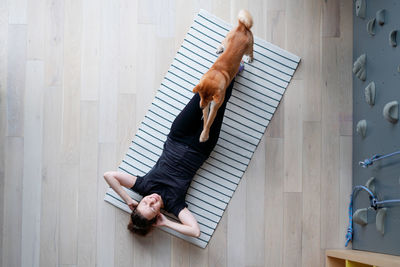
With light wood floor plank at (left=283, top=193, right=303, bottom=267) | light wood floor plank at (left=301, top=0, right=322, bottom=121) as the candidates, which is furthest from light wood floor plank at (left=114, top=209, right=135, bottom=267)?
light wood floor plank at (left=301, top=0, right=322, bottom=121)

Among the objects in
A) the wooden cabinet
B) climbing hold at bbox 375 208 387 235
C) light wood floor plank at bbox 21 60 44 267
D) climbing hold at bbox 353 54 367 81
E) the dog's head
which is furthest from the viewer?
light wood floor plank at bbox 21 60 44 267

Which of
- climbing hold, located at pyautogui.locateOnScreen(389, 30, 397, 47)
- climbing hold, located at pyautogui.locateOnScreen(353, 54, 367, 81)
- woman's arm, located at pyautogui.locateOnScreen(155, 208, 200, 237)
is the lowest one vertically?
woman's arm, located at pyautogui.locateOnScreen(155, 208, 200, 237)

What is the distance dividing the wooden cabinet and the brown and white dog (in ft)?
3.21

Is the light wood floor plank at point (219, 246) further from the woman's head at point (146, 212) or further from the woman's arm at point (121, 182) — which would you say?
the woman's arm at point (121, 182)

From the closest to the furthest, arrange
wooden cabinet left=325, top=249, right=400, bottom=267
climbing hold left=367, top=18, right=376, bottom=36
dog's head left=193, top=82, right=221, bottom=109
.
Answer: wooden cabinet left=325, top=249, right=400, bottom=267 → dog's head left=193, top=82, right=221, bottom=109 → climbing hold left=367, top=18, right=376, bottom=36

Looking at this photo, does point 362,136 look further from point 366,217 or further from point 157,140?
point 157,140

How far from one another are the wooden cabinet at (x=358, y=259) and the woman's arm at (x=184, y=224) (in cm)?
77

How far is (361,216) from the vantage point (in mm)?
1955

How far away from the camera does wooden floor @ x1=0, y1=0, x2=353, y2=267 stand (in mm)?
2090

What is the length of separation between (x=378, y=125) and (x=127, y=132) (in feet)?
4.57

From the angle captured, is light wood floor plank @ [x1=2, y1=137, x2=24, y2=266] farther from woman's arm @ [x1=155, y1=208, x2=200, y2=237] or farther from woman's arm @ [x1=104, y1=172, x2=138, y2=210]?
woman's arm @ [x1=155, y1=208, x2=200, y2=237]

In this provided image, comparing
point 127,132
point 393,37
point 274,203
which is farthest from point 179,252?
point 393,37

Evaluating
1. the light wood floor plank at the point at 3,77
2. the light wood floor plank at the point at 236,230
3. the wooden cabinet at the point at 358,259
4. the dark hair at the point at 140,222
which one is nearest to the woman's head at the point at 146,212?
the dark hair at the point at 140,222

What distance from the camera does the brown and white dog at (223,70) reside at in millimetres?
→ 1639
